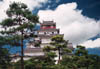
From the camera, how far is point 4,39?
36.9 ft

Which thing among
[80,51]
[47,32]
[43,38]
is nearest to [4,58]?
[80,51]

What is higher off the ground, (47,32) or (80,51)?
(47,32)

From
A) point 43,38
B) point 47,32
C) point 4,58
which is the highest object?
point 47,32

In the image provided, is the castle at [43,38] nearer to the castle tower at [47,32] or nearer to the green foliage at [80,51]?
the castle tower at [47,32]

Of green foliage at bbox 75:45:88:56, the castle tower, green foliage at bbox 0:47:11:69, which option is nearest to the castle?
the castle tower

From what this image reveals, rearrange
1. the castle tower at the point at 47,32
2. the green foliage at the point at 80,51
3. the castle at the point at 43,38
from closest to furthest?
the green foliage at the point at 80,51
the castle at the point at 43,38
the castle tower at the point at 47,32

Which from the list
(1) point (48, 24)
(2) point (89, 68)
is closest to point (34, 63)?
(2) point (89, 68)

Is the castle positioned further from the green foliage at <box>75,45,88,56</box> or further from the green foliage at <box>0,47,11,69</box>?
the green foliage at <box>0,47,11,69</box>

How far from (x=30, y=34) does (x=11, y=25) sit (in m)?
1.45

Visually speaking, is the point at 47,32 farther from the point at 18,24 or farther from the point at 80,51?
the point at 18,24

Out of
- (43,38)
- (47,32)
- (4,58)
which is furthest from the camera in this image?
(47,32)

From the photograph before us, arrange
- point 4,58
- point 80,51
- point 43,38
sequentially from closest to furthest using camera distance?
point 4,58 → point 80,51 → point 43,38

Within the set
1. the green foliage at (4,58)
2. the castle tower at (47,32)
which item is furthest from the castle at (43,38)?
the green foliage at (4,58)

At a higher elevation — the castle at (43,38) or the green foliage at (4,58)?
the castle at (43,38)
